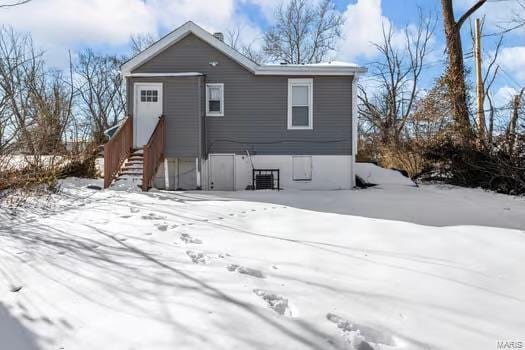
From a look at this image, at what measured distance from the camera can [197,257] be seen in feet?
14.3

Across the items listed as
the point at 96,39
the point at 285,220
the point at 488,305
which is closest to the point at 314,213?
the point at 285,220

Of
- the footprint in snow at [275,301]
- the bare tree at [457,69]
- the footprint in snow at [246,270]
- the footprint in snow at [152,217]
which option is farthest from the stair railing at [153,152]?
the bare tree at [457,69]

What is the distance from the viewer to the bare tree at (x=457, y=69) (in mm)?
14641

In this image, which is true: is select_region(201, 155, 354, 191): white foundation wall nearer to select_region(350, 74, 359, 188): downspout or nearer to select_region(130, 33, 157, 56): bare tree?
select_region(350, 74, 359, 188): downspout

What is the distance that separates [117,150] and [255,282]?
27.5ft

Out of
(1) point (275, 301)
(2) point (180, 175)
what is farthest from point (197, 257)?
(2) point (180, 175)

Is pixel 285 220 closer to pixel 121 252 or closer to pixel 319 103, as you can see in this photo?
pixel 121 252

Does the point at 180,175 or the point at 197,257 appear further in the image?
the point at 180,175

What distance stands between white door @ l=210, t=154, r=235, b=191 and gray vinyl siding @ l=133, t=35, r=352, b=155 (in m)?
0.25

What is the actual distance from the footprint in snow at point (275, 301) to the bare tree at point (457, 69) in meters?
12.5

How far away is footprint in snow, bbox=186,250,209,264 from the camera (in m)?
4.20

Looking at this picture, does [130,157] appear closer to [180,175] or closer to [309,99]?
[180,175]

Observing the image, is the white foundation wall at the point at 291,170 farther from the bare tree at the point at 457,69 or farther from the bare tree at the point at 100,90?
the bare tree at the point at 100,90

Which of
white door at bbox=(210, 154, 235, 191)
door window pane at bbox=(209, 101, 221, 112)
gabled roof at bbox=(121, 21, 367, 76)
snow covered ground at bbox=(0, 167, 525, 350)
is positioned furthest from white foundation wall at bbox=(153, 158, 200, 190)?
snow covered ground at bbox=(0, 167, 525, 350)
